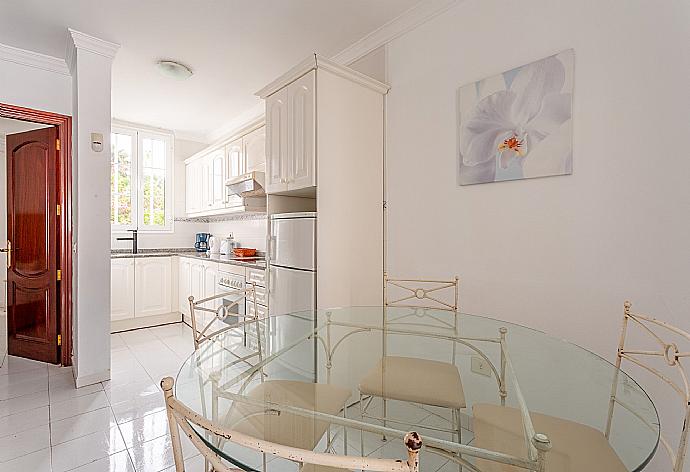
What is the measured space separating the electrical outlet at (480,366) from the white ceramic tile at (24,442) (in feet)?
7.61

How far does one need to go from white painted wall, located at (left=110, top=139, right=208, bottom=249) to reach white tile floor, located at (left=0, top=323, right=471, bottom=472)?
209 cm

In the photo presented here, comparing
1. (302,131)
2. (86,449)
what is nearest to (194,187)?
(302,131)

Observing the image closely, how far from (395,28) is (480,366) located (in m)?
2.34

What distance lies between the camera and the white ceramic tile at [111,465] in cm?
177

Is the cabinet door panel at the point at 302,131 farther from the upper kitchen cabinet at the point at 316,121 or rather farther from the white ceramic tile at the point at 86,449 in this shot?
the white ceramic tile at the point at 86,449

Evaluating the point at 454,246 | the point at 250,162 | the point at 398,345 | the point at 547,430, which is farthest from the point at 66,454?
the point at 250,162

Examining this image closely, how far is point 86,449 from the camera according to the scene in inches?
76.5

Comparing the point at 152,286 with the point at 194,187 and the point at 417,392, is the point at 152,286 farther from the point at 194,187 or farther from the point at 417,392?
the point at 417,392

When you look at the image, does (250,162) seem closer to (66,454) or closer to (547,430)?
(66,454)

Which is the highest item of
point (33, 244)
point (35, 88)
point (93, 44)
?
point (93, 44)

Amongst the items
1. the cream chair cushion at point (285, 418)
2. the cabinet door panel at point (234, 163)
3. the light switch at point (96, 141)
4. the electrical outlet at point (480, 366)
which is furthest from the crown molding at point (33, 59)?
the electrical outlet at point (480, 366)

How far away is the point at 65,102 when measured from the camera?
3.27 meters

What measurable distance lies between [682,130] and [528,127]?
2.06ft

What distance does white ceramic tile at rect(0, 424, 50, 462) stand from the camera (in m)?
1.90
